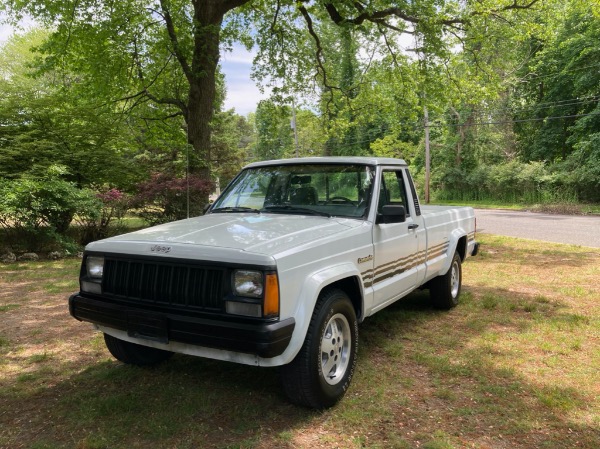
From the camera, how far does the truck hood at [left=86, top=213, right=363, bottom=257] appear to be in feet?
10.1

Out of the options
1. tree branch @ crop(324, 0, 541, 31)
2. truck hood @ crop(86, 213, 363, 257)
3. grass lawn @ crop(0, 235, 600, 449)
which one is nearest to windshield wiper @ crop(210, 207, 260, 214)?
truck hood @ crop(86, 213, 363, 257)

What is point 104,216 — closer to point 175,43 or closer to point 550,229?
point 175,43

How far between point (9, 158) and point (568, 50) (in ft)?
98.8

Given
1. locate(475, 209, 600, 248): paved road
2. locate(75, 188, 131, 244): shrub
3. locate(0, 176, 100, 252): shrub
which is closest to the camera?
Answer: locate(0, 176, 100, 252): shrub

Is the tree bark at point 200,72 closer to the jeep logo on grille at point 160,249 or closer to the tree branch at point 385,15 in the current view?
the tree branch at point 385,15

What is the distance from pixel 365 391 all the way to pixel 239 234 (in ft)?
5.37

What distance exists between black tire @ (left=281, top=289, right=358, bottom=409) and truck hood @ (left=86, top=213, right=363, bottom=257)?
0.52 m

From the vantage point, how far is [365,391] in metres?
3.61

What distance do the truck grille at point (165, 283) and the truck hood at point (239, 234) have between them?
124 millimetres

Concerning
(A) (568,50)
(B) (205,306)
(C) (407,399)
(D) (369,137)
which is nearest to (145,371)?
(B) (205,306)

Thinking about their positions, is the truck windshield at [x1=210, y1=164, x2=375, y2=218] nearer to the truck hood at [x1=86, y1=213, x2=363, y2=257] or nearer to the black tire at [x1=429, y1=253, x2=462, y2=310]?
the truck hood at [x1=86, y1=213, x2=363, y2=257]

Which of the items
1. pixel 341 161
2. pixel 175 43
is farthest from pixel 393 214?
pixel 175 43

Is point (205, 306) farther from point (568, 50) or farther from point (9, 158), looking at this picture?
point (568, 50)

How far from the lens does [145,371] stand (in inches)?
159
